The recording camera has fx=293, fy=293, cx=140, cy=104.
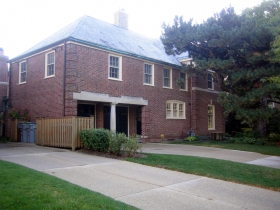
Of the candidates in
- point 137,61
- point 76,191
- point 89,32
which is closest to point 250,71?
point 137,61

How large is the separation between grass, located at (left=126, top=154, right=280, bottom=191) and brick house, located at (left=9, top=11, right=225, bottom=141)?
625cm

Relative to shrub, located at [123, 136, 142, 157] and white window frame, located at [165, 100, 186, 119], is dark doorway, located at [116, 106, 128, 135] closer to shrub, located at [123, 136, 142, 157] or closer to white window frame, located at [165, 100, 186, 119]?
white window frame, located at [165, 100, 186, 119]

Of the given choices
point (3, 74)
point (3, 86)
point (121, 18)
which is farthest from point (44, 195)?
point (3, 74)

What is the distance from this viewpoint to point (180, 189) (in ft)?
23.0

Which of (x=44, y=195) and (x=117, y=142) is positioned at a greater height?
(x=117, y=142)

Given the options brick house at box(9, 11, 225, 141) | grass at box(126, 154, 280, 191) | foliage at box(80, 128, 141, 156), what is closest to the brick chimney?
brick house at box(9, 11, 225, 141)

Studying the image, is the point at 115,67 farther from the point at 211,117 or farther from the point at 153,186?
the point at 211,117

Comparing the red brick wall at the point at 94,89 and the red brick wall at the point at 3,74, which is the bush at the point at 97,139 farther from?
the red brick wall at the point at 3,74

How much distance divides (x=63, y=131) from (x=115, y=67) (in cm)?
550

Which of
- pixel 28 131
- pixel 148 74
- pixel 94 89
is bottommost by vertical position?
pixel 28 131

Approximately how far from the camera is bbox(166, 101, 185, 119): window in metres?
21.1

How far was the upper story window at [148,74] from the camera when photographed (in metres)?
19.3


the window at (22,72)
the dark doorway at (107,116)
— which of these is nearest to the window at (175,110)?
the dark doorway at (107,116)

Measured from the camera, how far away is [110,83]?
1659 cm
